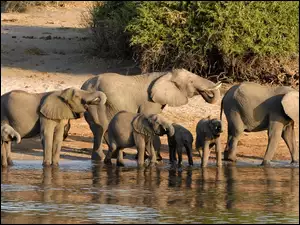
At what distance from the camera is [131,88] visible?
19.1 meters

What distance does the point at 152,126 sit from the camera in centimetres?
1759

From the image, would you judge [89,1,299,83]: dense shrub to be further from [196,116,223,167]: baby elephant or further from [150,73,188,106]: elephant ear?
[196,116,223,167]: baby elephant

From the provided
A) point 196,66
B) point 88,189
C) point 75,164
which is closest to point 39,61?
point 196,66

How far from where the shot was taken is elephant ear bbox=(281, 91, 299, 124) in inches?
723

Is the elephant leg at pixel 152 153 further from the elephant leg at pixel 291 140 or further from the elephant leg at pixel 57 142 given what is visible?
the elephant leg at pixel 291 140

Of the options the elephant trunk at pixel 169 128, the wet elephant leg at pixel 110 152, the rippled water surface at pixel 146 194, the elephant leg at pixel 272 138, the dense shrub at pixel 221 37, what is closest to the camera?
the rippled water surface at pixel 146 194

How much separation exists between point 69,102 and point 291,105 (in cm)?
347

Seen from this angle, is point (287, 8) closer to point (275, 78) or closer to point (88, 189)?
point (275, 78)

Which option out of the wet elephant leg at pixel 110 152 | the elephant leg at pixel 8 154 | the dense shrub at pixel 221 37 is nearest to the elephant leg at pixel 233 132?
the wet elephant leg at pixel 110 152

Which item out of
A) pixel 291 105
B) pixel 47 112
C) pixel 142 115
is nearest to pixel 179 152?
pixel 142 115

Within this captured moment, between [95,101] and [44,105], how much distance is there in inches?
29.5

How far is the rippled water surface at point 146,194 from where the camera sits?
12758 mm

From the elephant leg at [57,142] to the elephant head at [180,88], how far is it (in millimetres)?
2001

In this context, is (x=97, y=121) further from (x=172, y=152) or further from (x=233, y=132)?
(x=233, y=132)
